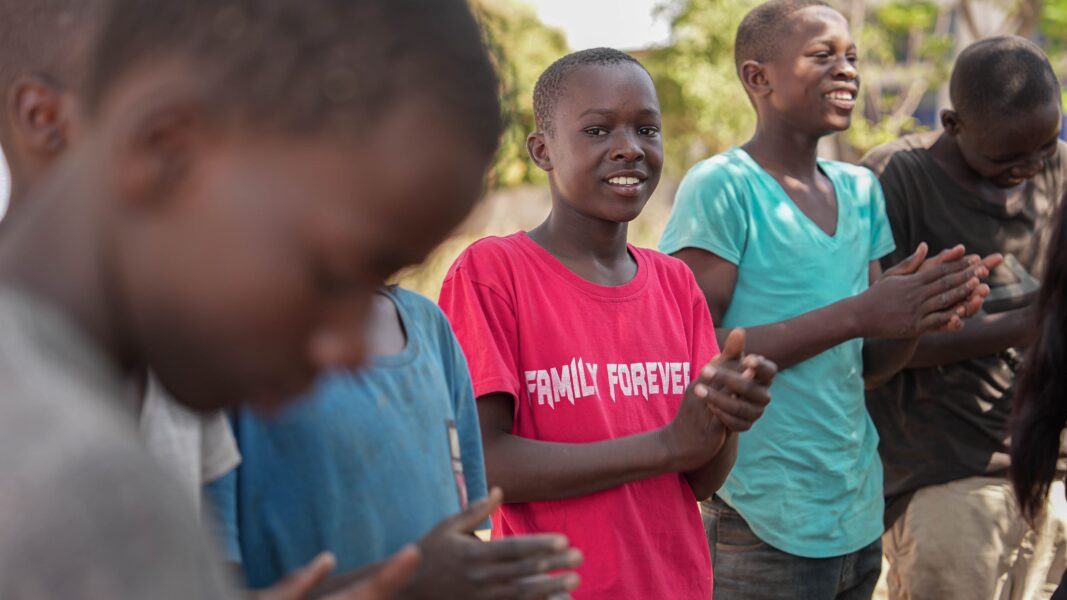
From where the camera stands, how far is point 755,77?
3811mm

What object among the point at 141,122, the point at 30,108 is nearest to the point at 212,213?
the point at 141,122

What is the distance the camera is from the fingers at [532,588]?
4.90ft

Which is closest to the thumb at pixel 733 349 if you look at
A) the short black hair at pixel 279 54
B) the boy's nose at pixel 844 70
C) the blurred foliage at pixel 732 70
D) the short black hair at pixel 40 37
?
the short black hair at pixel 40 37

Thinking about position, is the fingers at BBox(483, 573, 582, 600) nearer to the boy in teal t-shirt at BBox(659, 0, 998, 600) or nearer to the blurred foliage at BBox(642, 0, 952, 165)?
the boy in teal t-shirt at BBox(659, 0, 998, 600)

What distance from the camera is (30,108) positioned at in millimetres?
1523

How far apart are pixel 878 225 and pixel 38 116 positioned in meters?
2.84

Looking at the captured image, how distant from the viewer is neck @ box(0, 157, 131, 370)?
927mm

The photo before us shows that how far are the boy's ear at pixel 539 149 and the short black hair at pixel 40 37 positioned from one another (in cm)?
168

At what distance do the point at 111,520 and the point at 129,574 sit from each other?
0.04 meters

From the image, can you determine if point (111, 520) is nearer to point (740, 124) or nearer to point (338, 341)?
point (338, 341)

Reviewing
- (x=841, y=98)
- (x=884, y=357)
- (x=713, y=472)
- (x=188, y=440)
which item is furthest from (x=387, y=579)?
(x=841, y=98)

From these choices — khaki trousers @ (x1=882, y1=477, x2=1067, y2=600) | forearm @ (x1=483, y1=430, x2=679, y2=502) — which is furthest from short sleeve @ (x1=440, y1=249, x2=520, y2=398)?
khaki trousers @ (x1=882, y1=477, x2=1067, y2=600)

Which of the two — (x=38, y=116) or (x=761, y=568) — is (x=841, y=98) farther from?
(x=38, y=116)

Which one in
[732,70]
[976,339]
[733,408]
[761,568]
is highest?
[732,70]
